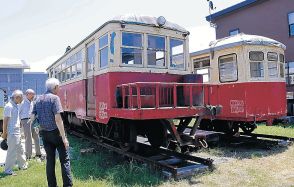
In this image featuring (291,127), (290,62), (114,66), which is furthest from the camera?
(290,62)

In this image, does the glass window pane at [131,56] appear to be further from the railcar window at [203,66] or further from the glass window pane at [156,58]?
the railcar window at [203,66]

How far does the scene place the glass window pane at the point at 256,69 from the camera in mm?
10375

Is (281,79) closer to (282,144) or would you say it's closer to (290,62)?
(282,144)

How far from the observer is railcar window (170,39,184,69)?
8825 millimetres

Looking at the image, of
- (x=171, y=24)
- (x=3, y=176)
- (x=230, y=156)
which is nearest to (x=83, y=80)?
(x=171, y=24)

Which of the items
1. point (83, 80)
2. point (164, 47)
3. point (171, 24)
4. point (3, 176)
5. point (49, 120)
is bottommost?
point (3, 176)

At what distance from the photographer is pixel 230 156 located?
8.74 meters

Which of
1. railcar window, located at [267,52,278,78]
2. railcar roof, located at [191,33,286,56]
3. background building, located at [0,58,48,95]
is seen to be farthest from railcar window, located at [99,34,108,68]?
background building, located at [0,58,48,95]

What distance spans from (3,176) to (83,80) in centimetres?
360

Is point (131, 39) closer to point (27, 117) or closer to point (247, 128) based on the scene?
point (27, 117)

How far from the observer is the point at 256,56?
10.5 m

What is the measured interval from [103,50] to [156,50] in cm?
135

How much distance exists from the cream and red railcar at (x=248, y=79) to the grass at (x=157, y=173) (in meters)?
1.67

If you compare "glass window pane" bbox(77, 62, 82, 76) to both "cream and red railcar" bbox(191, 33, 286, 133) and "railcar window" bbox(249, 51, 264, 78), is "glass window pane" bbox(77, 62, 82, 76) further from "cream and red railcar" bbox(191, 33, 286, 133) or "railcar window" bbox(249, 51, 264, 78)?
"railcar window" bbox(249, 51, 264, 78)
